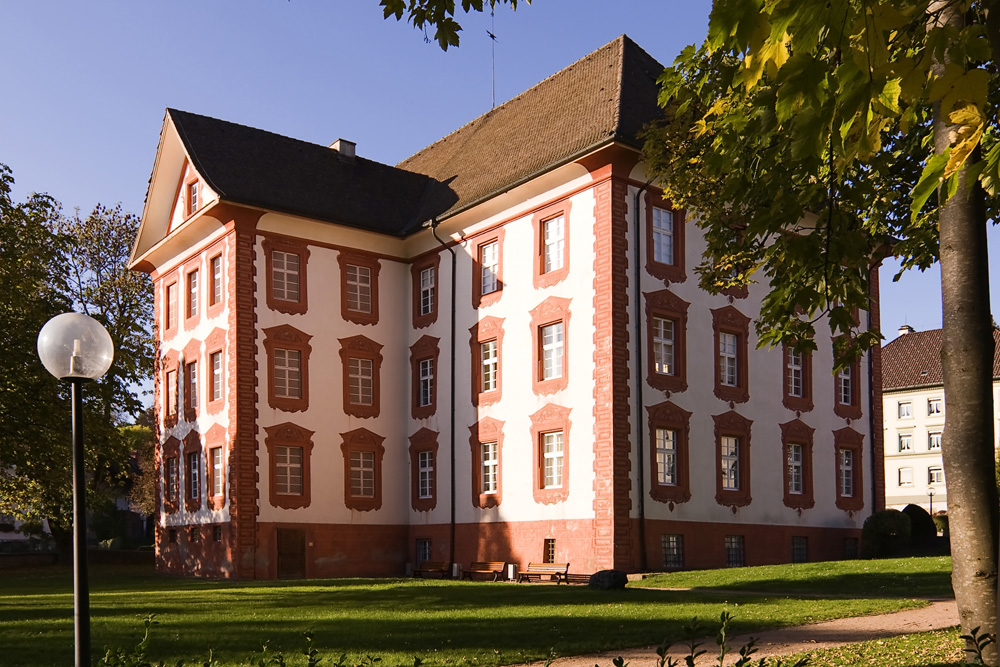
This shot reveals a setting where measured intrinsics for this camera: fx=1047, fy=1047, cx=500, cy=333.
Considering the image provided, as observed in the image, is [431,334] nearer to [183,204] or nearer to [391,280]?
[391,280]

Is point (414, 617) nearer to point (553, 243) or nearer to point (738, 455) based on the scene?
point (553, 243)

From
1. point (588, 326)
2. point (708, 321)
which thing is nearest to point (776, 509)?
point (708, 321)

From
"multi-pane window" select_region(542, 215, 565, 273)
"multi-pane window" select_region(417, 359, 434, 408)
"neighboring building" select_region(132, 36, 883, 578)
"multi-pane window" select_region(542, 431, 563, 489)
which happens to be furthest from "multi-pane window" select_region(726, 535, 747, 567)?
"multi-pane window" select_region(417, 359, 434, 408)

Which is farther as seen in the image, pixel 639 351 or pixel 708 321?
pixel 708 321

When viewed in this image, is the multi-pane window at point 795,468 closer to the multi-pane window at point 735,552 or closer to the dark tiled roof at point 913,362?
the multi-pane window at point 735,552

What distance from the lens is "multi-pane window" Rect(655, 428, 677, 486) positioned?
2717 centimetres

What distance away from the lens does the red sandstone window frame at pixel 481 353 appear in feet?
99.2

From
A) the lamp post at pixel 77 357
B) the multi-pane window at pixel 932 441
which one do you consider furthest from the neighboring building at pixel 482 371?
the multi-pane window at pixel 932 441

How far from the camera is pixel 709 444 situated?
1122 inches

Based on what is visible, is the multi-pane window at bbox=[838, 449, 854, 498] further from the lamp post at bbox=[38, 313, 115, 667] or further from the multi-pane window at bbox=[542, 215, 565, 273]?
the lamp post at bbox=[38, 313, 115, 667]

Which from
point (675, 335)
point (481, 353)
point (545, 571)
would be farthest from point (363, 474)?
point (675, 335)

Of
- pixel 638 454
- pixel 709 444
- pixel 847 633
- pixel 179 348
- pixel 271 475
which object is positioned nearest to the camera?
pixel 847 633

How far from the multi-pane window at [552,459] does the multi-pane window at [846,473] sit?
33.6 ft

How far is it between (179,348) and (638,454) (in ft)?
56.3
